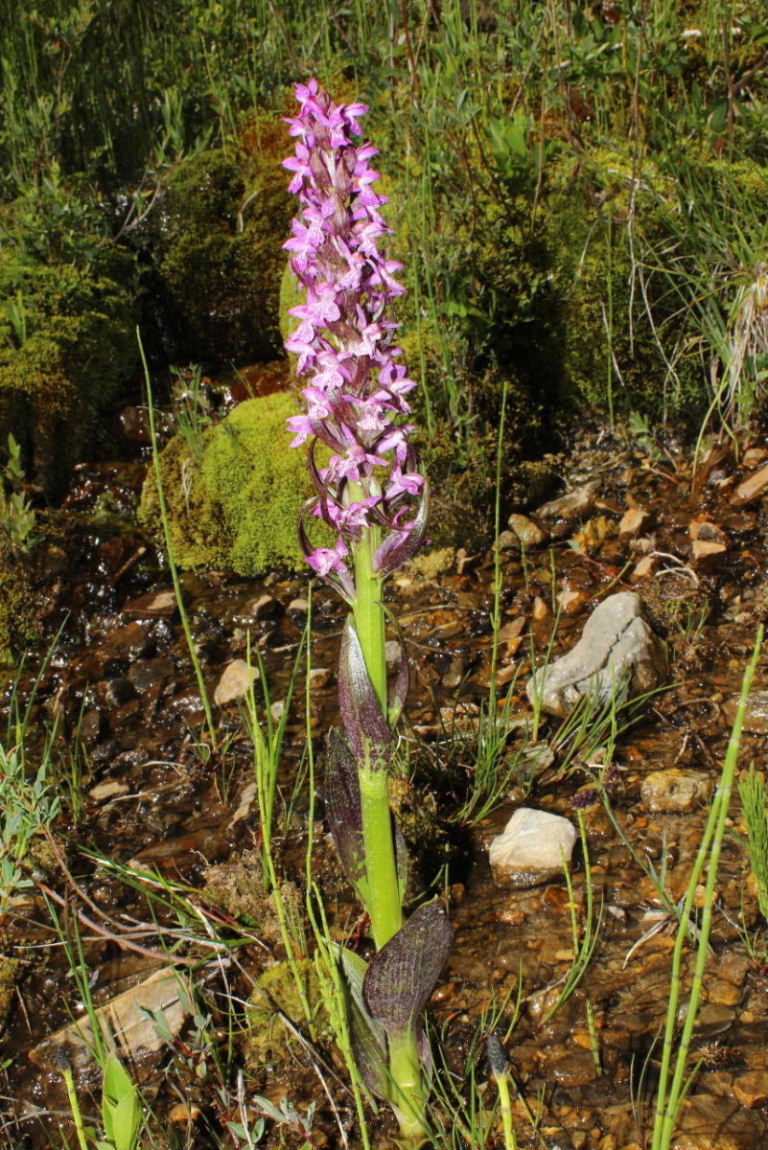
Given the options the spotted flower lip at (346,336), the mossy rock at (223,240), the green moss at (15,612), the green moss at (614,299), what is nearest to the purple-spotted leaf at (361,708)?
the spotted flower lip at (346,336)

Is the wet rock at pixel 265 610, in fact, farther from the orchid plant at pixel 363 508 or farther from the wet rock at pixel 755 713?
the orchid plant at pixel 363 508

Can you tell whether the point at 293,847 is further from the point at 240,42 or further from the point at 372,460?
the point at 240,42

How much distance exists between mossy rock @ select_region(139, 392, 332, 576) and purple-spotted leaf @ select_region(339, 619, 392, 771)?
93.8 inches

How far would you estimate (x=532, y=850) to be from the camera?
2516mm

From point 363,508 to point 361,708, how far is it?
37 cm

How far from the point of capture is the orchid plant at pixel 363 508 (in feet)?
5.38

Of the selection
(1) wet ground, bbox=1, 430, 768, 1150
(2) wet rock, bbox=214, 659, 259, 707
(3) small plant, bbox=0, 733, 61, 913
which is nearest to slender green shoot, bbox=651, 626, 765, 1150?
(1) wet ground, bbox=1, 430, 768, 1150

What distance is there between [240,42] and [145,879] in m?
5.10

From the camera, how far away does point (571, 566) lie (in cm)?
382

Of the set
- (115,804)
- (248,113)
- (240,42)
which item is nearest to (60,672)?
(115,804)

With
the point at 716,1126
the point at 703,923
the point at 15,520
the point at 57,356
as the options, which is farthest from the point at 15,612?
the point at 703,923

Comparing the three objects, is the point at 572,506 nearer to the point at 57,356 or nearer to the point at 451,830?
the point at 451,830

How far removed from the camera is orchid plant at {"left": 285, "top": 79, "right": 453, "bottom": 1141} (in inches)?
64.6

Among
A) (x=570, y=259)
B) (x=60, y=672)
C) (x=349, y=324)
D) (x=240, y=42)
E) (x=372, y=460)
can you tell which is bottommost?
(x=60, y=672)
